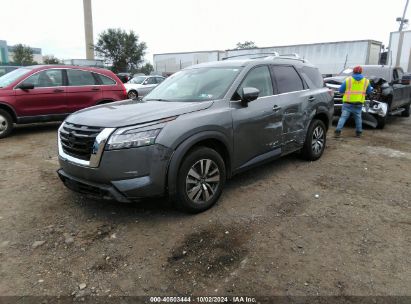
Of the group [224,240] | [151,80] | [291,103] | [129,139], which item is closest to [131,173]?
[129,139]

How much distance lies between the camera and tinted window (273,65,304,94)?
491cm

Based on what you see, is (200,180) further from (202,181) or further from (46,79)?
(46,79)

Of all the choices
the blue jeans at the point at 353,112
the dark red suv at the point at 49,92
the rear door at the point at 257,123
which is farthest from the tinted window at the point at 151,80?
the rear door at the point at 257,123

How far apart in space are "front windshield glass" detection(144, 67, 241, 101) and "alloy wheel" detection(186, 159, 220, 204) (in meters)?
0.86

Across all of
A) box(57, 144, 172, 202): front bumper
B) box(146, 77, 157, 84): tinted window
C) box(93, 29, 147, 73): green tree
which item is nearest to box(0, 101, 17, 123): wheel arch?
box(57, 144, 172, 202): front bumper

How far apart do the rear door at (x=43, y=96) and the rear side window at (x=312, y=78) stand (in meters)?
5.87

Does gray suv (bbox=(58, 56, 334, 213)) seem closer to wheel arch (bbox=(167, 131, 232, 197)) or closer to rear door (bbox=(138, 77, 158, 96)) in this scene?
wheel arch (bbox=(167, 131, 232, 197))

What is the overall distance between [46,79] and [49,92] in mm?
348

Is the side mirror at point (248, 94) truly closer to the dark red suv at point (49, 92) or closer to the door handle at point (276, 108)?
the door handle at point (276, 108)

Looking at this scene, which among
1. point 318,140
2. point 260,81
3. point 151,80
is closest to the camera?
point 260,81

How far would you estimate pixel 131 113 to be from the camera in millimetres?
3537

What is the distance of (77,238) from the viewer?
333 cm

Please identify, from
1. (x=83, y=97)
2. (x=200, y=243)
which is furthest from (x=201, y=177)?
(x=83, y=97)

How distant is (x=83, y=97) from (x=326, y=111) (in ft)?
19.7
